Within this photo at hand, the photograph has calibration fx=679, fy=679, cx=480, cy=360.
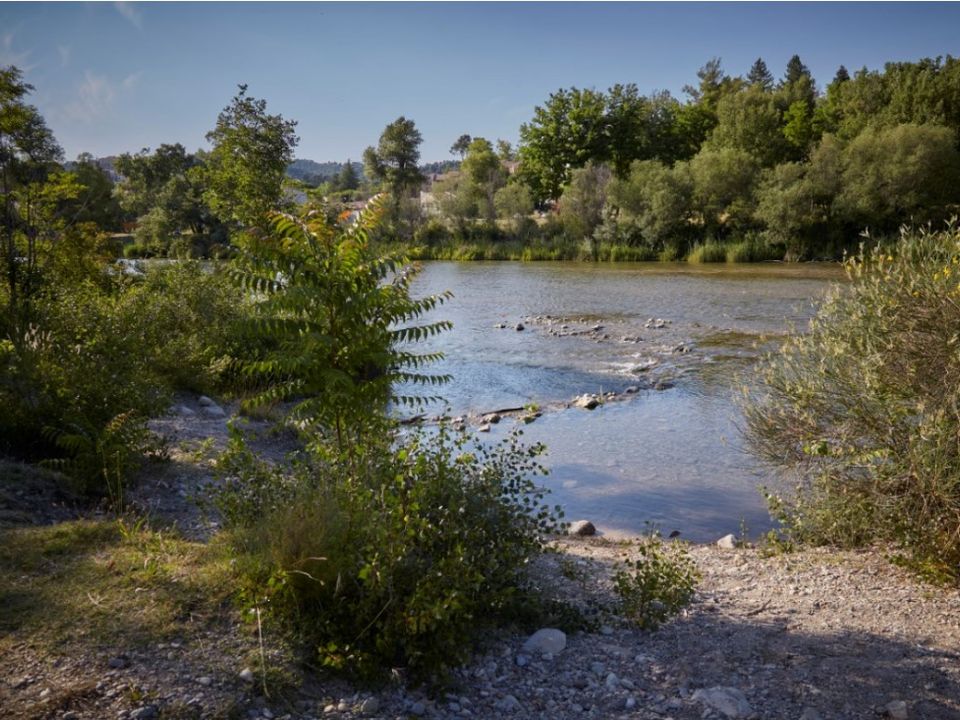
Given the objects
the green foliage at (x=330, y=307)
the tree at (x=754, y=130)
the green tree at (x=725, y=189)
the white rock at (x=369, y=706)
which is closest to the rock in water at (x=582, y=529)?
the green foliage at (x=330, y=307)

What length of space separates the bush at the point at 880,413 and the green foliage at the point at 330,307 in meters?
3.89

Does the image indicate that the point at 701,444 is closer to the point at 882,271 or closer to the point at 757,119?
the point at 882,271

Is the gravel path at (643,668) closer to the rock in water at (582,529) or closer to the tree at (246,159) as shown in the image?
the rock in water at (582,529)

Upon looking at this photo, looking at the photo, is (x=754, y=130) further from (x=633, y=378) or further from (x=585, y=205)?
(x=633, y=378)

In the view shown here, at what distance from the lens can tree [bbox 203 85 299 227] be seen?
1764cm

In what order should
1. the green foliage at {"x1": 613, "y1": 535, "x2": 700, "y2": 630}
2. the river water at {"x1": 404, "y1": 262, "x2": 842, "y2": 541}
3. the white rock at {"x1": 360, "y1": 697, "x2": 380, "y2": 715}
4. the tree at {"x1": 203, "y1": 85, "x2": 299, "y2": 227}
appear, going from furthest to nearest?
the tree at {"x1": 203, "y1": 85, "x2": 299, "y2": 227}
the river water at {"x1": 404, "y1": 262, "x2": 842, "y2": 541}
the green foliage at {"x1": 613, "y1": 535, "x2": 700, "y2": 630}
the white rock at {"x1": 360, "y1": 697, "x2": 380, "y2": 715}

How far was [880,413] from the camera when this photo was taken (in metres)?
6.12

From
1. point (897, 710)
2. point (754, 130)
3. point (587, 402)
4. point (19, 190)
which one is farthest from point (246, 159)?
point (754, 130)

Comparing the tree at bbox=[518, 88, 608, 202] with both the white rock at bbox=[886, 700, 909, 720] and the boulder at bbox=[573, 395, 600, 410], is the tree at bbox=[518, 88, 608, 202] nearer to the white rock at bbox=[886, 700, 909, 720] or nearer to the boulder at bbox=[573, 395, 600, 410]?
the boulder at bbox=[573, 395, 600, 410]

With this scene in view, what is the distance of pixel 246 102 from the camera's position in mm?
18062

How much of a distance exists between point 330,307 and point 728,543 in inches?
192

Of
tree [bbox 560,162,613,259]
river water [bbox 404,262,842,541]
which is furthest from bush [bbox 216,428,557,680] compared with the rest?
tree [bbox 560,162,613,259]

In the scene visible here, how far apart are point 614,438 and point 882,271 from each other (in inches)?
238

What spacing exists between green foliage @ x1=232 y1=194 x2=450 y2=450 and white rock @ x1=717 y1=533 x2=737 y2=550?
396 cm
